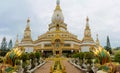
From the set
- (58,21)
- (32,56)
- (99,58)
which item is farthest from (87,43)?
(99,58)

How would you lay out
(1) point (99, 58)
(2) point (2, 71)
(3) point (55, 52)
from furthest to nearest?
(3) point (55, 52) → (1) point (99, 58) → (2) point (2, 71)

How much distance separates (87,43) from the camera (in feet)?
155

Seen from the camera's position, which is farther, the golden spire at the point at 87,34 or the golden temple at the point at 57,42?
the golden spire at the point at 87,34

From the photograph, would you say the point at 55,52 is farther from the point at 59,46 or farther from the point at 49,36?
the point at 49,36

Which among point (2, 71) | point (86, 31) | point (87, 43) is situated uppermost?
point (86, 31)

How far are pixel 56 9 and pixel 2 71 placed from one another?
155ft

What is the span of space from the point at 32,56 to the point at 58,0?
34.6 metres

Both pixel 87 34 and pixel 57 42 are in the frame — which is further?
pixel 87 34

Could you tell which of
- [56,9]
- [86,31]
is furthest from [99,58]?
[56,9]

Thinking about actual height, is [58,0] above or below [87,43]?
above

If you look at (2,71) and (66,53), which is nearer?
(2,71)

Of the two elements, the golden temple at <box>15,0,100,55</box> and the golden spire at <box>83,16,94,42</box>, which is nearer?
the golden temple at <box>15,0,100,55</box>

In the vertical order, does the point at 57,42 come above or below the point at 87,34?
below

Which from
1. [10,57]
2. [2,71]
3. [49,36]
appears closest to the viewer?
[2,71]
